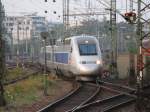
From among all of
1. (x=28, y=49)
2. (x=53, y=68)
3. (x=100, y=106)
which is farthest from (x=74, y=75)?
(x=28, y=49)

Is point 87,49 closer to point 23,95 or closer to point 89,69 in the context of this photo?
point 89,69

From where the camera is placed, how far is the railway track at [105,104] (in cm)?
1559

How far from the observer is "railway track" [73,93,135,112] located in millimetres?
15592

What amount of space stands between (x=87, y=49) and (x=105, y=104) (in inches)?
477

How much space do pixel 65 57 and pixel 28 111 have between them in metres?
17.3

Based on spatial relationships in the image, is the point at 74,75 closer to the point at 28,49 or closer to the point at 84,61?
the point at 84,61

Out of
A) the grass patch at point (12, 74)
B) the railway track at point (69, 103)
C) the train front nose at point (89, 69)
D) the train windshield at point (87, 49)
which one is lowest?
the grass patch at point (12, 74)

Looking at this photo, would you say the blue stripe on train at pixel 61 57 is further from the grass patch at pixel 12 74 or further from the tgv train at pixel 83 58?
the grass patch at pixel 12 74

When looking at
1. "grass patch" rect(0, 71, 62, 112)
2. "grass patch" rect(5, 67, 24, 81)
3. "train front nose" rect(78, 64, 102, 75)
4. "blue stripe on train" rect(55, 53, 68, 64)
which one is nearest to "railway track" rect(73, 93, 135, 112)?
"grass patch" rect(0, 71, 62, 112)

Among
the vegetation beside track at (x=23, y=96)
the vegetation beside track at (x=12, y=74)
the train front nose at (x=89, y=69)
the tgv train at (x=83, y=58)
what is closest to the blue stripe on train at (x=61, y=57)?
the tgv train at (x=83, y=58)

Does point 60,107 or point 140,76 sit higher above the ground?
point 140,76

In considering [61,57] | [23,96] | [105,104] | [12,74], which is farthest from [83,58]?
[12,74]

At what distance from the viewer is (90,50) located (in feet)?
96.3

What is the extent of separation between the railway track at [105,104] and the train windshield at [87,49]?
9070mm
